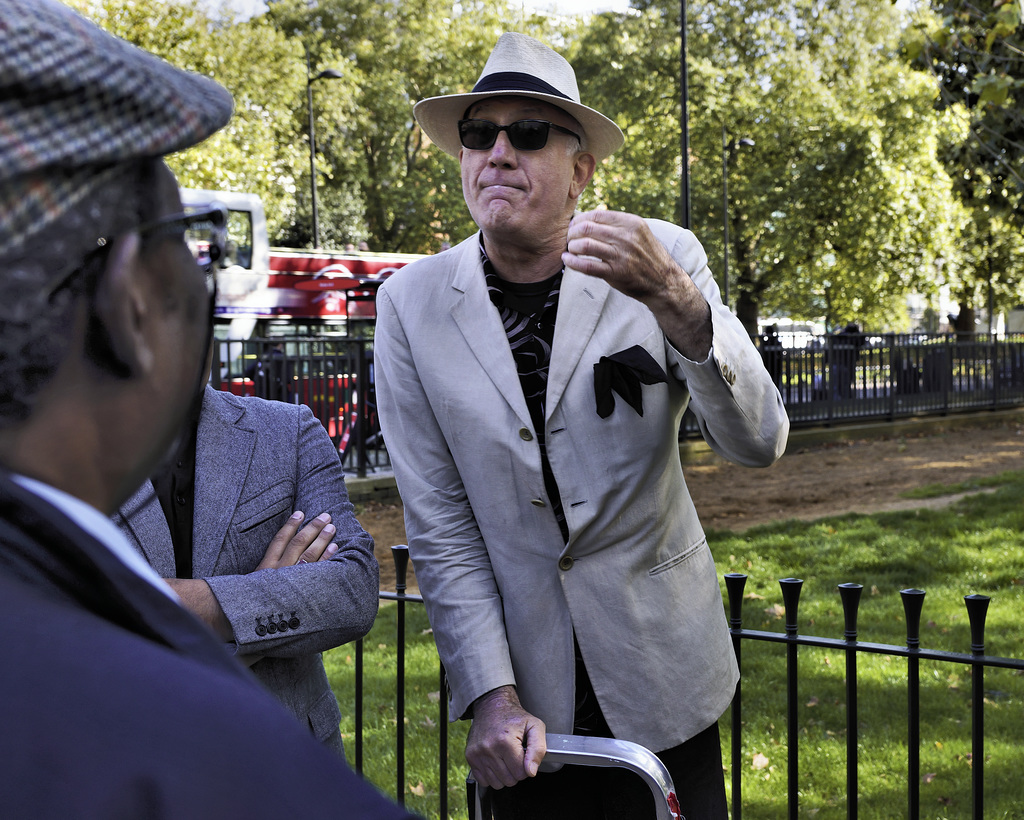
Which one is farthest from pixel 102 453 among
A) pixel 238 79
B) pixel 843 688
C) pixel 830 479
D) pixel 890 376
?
pixel 238 79

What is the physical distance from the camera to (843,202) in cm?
2989

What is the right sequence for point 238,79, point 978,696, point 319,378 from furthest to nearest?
point 238,79 → point 319,378 → point 978,696

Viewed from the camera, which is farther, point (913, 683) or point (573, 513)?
point (913, 683)

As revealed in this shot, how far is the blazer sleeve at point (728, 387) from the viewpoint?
1.98 m

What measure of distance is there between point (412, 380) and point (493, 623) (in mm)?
556

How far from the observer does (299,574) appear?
2107mm

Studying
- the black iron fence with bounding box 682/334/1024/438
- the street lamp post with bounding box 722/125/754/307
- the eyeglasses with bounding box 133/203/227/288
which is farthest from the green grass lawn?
the street lamp post with bounding box 722/125/754/307

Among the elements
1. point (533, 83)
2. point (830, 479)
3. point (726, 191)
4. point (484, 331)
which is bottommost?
point (830, 479)

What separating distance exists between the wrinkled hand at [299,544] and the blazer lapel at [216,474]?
0.11 meters

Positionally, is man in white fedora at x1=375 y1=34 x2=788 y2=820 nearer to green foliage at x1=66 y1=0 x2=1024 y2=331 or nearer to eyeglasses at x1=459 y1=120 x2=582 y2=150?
eyeglasses at x1=459 y1=120 x2=582 y2=150

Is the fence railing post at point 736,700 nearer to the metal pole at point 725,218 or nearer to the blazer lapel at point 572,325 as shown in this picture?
the blazer lapel at point 572,325

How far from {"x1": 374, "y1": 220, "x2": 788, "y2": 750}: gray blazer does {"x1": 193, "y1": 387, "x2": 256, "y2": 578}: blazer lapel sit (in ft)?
1.12

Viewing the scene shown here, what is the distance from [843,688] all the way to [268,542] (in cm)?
391

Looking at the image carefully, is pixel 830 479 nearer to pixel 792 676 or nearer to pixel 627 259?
pixel 792 676
